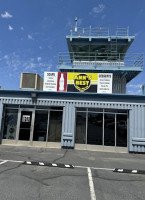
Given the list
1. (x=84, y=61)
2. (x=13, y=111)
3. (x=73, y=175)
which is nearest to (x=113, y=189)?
(x=73, y=175)

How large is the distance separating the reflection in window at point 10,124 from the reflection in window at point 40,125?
1741 mm

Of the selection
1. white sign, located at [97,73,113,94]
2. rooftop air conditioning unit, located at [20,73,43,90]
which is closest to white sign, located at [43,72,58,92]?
rooftop air conditioning unit, located at [20,73,43,90]

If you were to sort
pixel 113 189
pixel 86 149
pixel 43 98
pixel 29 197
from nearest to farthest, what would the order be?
pixel 29 197 → pixel 113 189 → pixel 86 149 → pixel 43 98

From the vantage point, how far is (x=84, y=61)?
18.6 meters

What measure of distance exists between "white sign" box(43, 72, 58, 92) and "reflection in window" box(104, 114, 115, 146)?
16.8ft

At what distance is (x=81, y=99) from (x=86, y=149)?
12.3 feet

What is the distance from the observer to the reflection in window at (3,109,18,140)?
11.2 metres

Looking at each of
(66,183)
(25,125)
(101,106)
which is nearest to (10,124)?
(25,125)

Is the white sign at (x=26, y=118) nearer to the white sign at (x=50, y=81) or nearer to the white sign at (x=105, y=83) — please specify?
the white sign at (x=50, y=81)

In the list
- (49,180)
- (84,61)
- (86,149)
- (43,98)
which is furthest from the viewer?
(84,61)

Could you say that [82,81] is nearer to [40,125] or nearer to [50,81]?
[50,81]

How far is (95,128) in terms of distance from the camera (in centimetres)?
1066

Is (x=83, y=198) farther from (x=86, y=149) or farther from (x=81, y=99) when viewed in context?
(x=81, y=99)

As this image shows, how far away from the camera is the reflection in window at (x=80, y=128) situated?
34.6 feet
